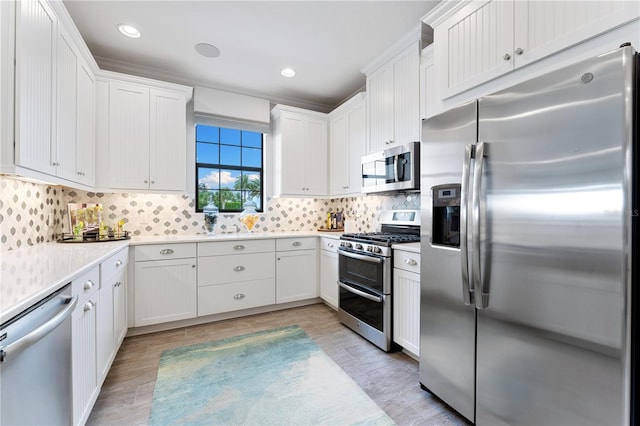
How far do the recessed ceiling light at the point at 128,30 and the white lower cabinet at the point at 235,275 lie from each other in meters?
2.05

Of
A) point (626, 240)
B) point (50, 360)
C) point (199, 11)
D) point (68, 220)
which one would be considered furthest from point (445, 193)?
point (68, 220)

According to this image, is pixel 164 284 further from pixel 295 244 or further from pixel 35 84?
pixel 35 84

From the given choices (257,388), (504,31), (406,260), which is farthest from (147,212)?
(504,31)

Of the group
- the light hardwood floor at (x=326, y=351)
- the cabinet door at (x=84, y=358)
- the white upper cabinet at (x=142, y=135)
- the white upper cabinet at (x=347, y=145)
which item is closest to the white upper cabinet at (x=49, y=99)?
the white upper cabinet at (x=142, y=135)

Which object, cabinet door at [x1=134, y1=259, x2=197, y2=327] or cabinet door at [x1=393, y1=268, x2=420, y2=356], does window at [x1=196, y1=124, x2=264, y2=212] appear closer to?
cabinet door at [x1=134, y1=259, x2=197, y2=327]

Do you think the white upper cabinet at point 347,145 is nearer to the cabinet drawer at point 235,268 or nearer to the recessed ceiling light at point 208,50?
the cabinet drawer at point 235,268

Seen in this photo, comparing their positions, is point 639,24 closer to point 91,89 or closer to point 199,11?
point 199,11

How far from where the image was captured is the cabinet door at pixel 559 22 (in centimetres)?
118

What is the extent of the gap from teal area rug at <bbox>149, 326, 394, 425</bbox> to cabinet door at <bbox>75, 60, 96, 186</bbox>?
5.76 ft

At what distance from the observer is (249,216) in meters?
3.79

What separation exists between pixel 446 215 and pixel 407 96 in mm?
1425

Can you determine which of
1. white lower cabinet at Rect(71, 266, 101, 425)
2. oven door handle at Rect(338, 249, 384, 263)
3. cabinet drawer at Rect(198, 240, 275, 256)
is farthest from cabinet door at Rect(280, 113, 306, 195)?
white lower cabinet at Rect(71, 266, 101, 425)

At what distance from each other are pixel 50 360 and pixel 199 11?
249 cm

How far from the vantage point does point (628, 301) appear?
3.38 ft
